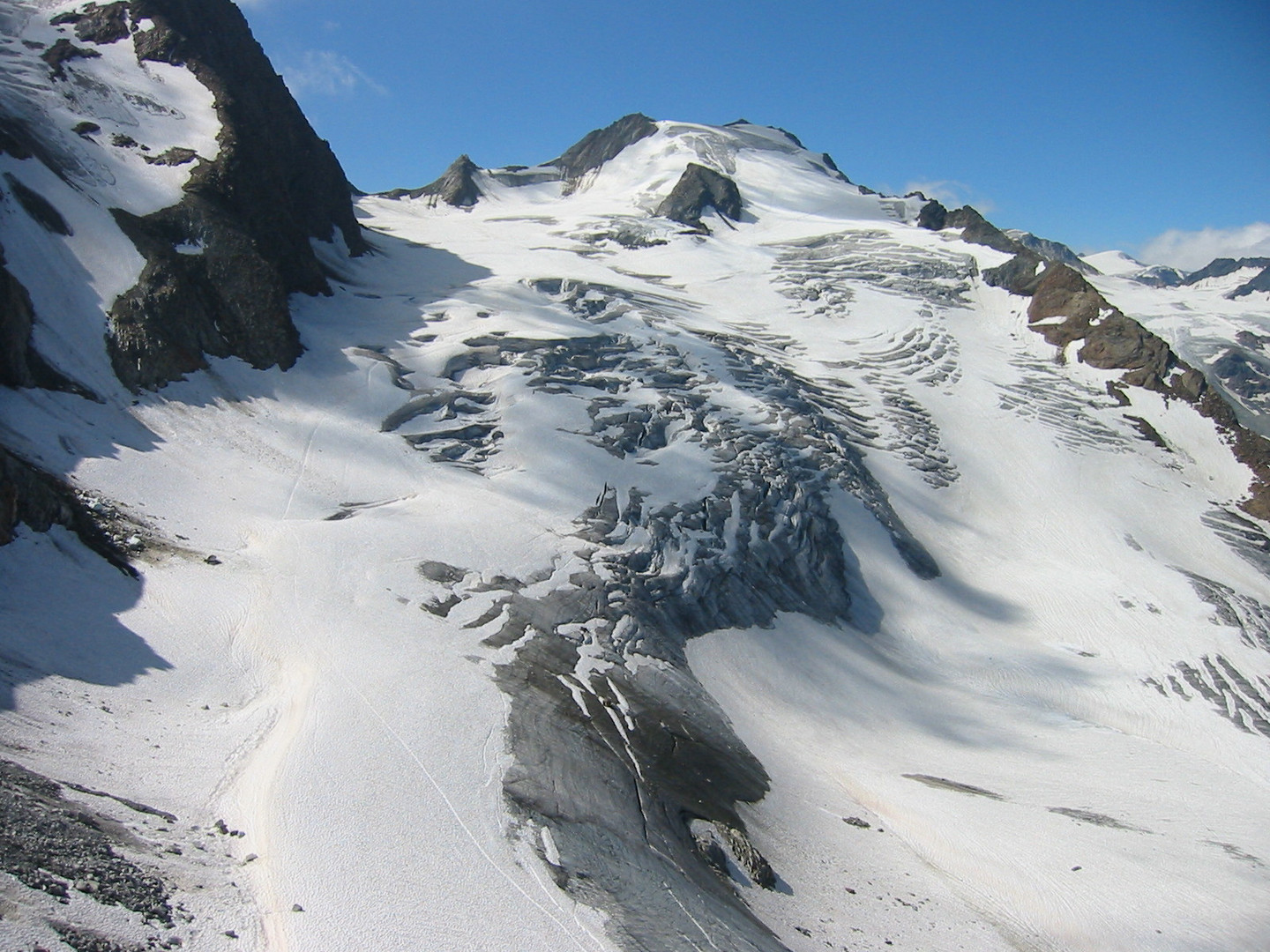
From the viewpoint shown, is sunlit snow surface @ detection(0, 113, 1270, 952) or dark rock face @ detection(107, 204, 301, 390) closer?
sunlit snow surface @ detection(0, 113, 1270, 952)

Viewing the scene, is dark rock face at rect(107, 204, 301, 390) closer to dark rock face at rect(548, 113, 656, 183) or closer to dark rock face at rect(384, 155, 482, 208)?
dark rock face at rect(384, 155, 482, 208)

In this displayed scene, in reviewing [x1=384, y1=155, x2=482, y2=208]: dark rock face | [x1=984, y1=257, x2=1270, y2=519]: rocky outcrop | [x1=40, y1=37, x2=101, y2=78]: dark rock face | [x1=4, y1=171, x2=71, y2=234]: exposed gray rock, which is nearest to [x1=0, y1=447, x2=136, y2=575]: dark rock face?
[x1=4, y1=171, x2=71, y2=234]: exposed gray rock

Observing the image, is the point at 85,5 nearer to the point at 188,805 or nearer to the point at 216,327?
the point at 216,327

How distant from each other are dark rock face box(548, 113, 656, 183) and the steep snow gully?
192 ft

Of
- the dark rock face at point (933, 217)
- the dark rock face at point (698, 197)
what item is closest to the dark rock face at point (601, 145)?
the dark rock face at point (698, 197)

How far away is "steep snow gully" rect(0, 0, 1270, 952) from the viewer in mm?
12141

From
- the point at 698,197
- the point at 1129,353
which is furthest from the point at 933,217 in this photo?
the point at 1129,353

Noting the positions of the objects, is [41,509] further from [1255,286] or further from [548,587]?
[1255,286]

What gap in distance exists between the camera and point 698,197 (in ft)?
290

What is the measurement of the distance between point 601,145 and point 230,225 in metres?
87.5

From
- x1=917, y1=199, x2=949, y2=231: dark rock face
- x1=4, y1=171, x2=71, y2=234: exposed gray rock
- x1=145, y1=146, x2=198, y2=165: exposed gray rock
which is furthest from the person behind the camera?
x1=917, y1=199, x2=949, y2=231: dark rock face

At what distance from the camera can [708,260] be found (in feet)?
234

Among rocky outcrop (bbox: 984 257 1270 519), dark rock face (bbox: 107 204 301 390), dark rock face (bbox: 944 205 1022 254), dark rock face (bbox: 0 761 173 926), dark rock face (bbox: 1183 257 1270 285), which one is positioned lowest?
dark rock face (bbox: 0 761 173 926)

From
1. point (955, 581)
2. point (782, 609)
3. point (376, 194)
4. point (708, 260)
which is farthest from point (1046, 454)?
point (376, 194)
